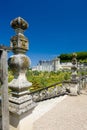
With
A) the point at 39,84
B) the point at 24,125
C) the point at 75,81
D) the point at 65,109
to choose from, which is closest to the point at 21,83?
the point at 24,125

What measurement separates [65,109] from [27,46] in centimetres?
487

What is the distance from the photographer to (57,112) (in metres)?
6.20

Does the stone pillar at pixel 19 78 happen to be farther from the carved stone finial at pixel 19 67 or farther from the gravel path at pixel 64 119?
the gravel path at pixel 64 119

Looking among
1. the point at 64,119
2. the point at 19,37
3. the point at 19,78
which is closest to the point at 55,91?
the point at 64,119

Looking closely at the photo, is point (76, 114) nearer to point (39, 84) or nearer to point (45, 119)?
point (45, 119)

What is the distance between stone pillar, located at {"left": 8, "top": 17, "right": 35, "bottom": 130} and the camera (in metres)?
2.44

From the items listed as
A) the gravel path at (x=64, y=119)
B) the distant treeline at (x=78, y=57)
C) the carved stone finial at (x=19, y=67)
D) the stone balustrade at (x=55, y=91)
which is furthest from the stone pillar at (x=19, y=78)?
the distant treeline at (x=78, y=57)

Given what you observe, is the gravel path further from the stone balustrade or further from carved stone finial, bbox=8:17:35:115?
carved stone finial, bbox=8:17:35:115

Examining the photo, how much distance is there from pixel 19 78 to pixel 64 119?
374 centimetres

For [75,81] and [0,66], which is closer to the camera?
[0,66]

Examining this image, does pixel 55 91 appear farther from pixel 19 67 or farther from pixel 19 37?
pixel 19 37

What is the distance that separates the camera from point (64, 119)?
5.43 metres

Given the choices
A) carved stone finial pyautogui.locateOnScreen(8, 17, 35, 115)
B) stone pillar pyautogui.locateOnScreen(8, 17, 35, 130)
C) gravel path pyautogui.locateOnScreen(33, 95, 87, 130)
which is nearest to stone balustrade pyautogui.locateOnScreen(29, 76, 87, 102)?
gravel path pyautogui.locateOnScreen(33, 95, 87, 130)

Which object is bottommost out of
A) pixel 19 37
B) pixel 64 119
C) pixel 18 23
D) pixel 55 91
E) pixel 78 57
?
pixel 64 119
